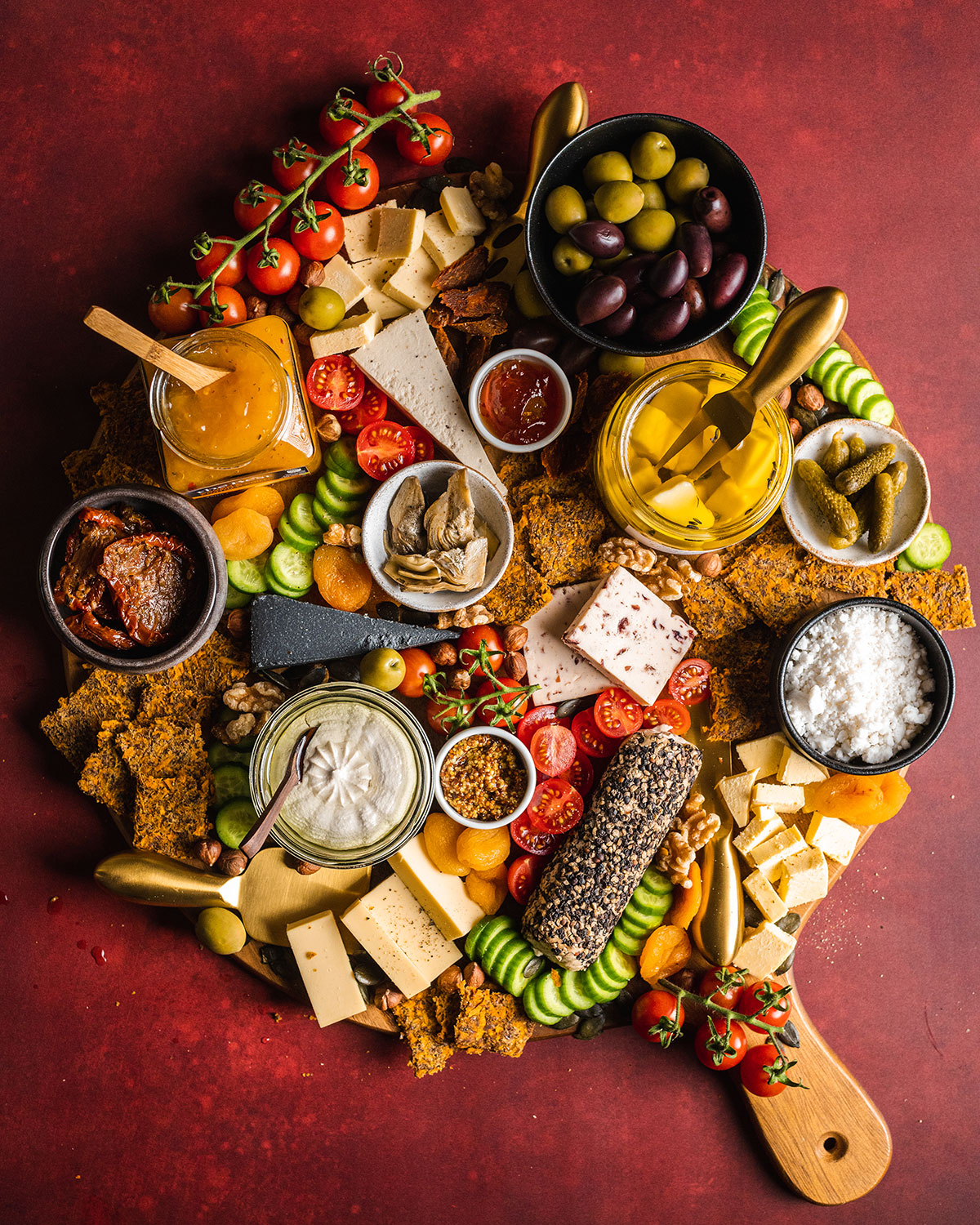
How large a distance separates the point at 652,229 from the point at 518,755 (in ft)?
5.20

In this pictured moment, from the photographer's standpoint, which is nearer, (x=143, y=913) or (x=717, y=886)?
(x=717, y=886)

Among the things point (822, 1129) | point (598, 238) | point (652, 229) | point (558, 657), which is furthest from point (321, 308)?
point (822, 1129)

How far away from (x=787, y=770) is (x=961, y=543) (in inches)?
46.1

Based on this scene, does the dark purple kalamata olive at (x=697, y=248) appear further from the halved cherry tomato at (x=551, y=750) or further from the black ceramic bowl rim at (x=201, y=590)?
the black ceramic bowl rim at (x=201, y=590)

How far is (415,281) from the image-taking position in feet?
8.59

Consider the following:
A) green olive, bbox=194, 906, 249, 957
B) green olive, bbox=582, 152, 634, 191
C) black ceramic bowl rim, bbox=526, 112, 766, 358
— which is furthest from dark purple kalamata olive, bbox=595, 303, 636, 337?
green olive, bbox=194, 906, 249, 957

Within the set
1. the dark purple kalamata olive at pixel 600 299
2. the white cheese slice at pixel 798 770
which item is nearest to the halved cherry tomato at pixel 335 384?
the dark purple kalamata olive at pixel 600 299

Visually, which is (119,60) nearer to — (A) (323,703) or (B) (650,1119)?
(A) (323,703)

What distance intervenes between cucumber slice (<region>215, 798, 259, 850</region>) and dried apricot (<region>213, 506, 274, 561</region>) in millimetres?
766

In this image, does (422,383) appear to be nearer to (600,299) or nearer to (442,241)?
(442,241)

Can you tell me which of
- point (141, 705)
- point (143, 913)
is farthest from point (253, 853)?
point (143, 913)

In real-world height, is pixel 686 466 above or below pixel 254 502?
above

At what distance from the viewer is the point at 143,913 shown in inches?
111

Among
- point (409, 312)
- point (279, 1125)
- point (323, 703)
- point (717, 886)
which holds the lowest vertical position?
point (279, 1125)
